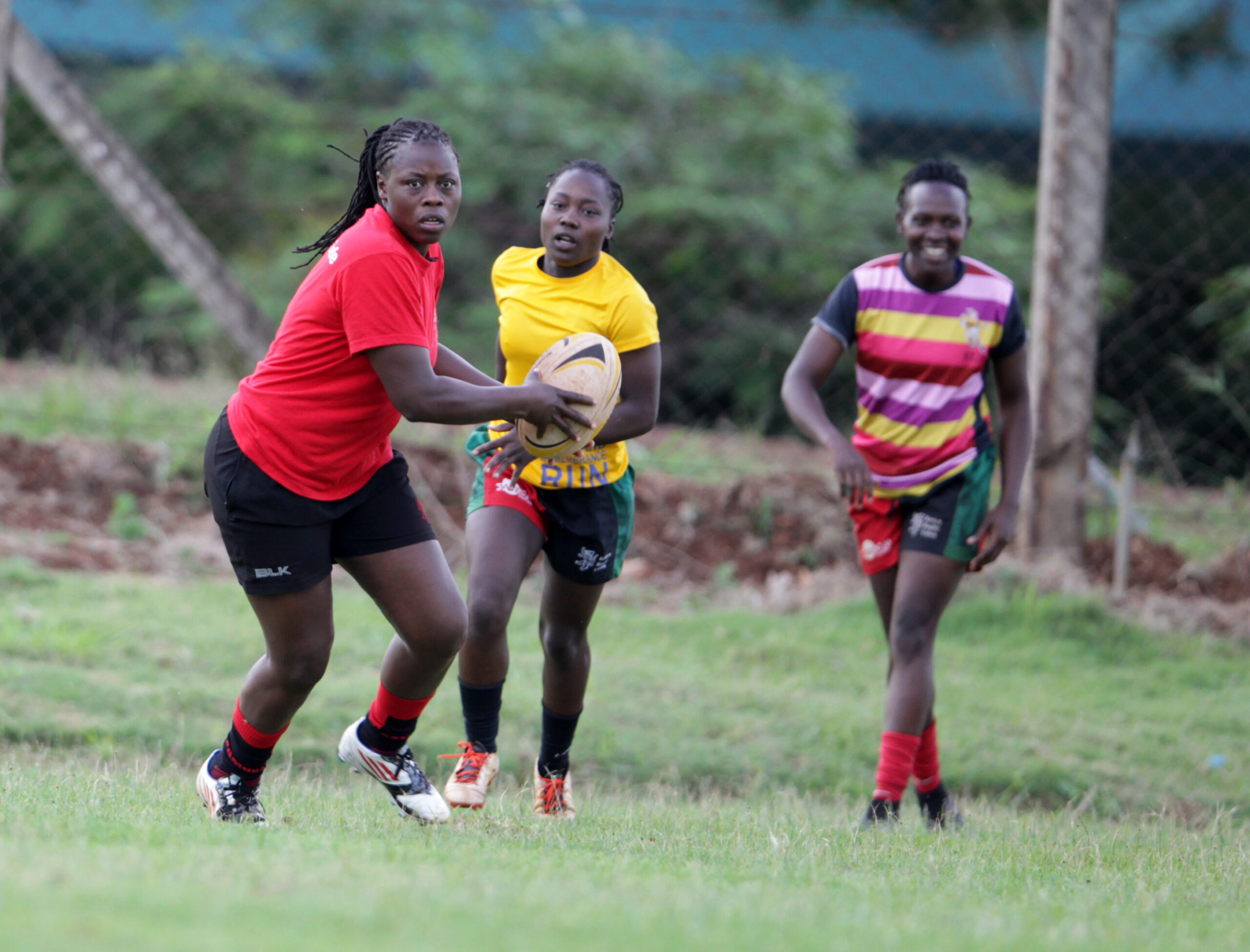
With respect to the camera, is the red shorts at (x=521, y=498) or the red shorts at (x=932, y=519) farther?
the red shorts at (x=932, y=519)

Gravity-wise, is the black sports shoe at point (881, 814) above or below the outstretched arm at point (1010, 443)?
below

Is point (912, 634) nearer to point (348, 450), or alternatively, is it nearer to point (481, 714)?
point (481, 714)

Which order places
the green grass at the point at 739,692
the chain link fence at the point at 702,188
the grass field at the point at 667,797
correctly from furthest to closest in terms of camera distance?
1. the chain link fence at the point at 702,188
2. the green grass at the point at 739,692
3. the grass field at the point at 667,797

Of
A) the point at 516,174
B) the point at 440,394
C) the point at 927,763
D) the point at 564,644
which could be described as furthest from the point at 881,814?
the point at 516,174

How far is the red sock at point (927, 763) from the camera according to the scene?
5.84 meters

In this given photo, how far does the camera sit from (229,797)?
173 inches

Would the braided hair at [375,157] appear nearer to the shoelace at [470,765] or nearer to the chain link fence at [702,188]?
the shoelace at [470,765]

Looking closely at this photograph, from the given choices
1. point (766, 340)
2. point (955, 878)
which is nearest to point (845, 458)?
point (955, 878)

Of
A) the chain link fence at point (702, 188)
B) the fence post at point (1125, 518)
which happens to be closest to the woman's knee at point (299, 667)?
the fence post at point (1125, 518)

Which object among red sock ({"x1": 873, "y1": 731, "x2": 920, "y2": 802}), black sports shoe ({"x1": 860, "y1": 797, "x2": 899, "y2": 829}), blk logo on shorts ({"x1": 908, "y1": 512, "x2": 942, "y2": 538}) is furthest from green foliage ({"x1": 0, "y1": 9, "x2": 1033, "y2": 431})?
black sports shoe ({"x1": 860, "y1": 797, "x2": 899, "y2": 829})

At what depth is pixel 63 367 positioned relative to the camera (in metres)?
11.6

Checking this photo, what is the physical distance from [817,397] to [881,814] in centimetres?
164

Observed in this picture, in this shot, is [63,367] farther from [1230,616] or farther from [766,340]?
[1230,616]

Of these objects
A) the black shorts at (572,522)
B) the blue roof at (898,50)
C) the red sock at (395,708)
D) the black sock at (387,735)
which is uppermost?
the blue roof at (898,50)
